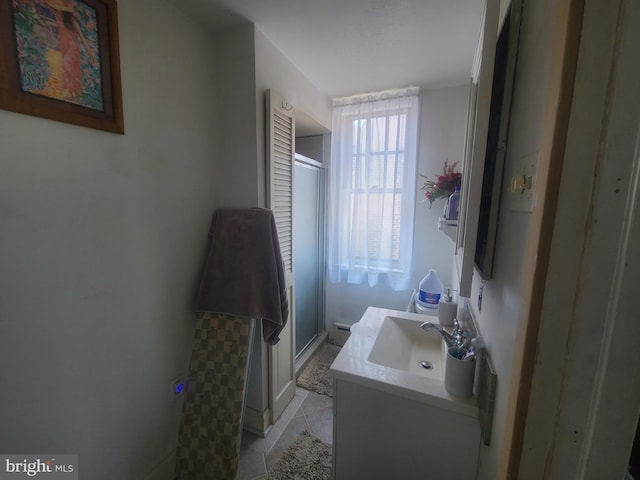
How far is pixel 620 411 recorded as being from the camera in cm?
38

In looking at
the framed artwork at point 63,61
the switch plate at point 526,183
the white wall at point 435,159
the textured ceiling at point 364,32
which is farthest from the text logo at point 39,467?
the white wall at point 435,159

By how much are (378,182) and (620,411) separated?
199 cm

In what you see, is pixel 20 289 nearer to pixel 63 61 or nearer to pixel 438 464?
pixel 63 61

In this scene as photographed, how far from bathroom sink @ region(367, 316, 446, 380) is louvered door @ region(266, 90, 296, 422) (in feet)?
2.32

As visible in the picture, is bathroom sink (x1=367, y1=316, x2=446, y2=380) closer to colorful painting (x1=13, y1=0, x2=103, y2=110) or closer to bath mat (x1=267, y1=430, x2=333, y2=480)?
bath mat (x1=267, y1=430, x2=333, y2=480)

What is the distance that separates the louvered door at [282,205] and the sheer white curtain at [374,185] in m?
0.76

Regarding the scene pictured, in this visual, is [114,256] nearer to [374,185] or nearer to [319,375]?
[319,375]

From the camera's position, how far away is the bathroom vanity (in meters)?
0.84

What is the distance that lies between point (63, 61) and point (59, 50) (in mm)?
32

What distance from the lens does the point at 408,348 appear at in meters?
1.35

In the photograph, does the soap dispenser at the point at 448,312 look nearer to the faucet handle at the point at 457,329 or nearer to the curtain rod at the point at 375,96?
the faucet handle at the point at 457,329

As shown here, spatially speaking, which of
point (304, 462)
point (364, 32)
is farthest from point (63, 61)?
point (304, 462)

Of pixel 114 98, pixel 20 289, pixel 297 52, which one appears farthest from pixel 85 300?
pixel 297 52

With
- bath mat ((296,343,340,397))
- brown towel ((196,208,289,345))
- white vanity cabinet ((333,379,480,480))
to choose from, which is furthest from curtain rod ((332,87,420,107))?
bath mat ((296,343,340,397))
